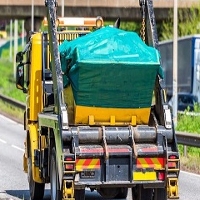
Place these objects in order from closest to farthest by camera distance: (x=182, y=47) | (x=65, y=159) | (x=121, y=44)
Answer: (x=65, y=159) → (x=121, y=44) → (x=182, y=47)

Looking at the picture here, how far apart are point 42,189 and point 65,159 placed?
3.01 m

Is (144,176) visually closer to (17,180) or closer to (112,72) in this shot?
(112,72)

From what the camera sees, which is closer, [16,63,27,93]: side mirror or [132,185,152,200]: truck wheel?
[132,185,152,200]: truck wheel

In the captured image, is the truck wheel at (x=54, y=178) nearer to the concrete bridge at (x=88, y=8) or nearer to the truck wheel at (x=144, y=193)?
the truck wheel at (x=144, y=193)

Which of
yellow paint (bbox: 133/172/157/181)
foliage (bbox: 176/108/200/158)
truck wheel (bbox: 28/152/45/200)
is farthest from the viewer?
foliage (bbox: 176/108/200/158)

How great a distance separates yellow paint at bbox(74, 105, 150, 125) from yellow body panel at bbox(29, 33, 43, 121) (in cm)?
225

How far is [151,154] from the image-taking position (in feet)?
43.0

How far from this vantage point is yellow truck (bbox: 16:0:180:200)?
42.6 ft

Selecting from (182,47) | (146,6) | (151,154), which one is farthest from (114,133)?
(182,47)

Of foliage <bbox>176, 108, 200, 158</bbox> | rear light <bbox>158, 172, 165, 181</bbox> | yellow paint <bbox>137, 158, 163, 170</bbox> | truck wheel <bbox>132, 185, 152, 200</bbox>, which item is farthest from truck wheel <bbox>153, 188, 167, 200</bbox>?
foliage <bbox>176, 108, 200, 158</bbox>

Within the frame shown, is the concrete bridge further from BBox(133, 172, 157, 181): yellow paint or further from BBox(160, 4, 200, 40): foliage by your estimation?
BBox(133, 172, 157, 181): yellow paint

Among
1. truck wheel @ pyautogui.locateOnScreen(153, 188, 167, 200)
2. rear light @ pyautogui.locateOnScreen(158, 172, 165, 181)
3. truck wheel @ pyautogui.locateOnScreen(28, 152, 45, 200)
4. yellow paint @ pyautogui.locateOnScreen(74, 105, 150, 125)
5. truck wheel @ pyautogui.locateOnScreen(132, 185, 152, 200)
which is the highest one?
yellow paint @ pyautogui.locateOnScreen(74, 105, 150, 125)

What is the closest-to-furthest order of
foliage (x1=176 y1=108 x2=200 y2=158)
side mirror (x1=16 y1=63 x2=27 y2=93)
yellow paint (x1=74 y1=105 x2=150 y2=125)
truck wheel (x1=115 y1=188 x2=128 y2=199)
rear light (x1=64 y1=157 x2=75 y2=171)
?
rear light (x1=64 y1=157 x2=75 y2=171) < yellow paint (x1=74 y1=105 x2=150 y2=125) < truck wheel (x1=115 y1=188 x2=128 y2=199) < side mirror (x1=16 y1=63 x2=27 y2=93) < foliage (x1=176 y1=108 x2=200 y2=158)

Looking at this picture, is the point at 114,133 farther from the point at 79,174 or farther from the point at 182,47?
the point at 182,47
